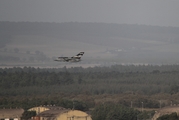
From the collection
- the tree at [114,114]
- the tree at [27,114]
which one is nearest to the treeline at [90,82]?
the tree at [114,114]

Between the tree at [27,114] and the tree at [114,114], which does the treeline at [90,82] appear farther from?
the tree at [27,114]

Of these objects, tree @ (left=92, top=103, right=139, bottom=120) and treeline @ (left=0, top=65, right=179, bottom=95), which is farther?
treeline @ (left=0, top=65, right=179, bottom=95)

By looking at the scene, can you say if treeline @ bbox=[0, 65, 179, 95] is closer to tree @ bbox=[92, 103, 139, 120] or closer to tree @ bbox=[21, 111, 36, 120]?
tree @ bbox=[92, 103, 139, 120]

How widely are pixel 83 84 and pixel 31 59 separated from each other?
45.7 meters

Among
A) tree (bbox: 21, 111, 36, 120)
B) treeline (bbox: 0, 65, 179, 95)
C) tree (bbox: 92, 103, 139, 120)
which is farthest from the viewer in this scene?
treeline (bbox: 0, 65, 179, 95)

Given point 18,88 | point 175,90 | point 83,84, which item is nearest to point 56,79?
point 83,84

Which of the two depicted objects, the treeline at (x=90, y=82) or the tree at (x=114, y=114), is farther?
the treeline at (x=90, y=82)

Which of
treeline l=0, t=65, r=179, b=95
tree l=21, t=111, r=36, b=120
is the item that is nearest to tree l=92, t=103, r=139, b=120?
tree l=21, t=111, r=36, b=120

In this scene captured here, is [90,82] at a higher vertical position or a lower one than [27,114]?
higher

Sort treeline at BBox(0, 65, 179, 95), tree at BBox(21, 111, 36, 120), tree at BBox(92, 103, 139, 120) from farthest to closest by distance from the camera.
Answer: treeline at BBox(0, 65, 179, 95), tree at BBox(92, 103, 139, 120), tree at BBox(21, 111, 36, 120)

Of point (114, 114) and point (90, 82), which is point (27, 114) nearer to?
point (114, 114)

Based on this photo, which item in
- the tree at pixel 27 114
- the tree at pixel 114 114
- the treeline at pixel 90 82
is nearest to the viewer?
the tree at pixel 27 114

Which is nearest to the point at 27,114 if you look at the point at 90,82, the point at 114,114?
the point at 114,114

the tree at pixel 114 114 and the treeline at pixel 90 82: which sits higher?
the treeline at pixel 90 82
